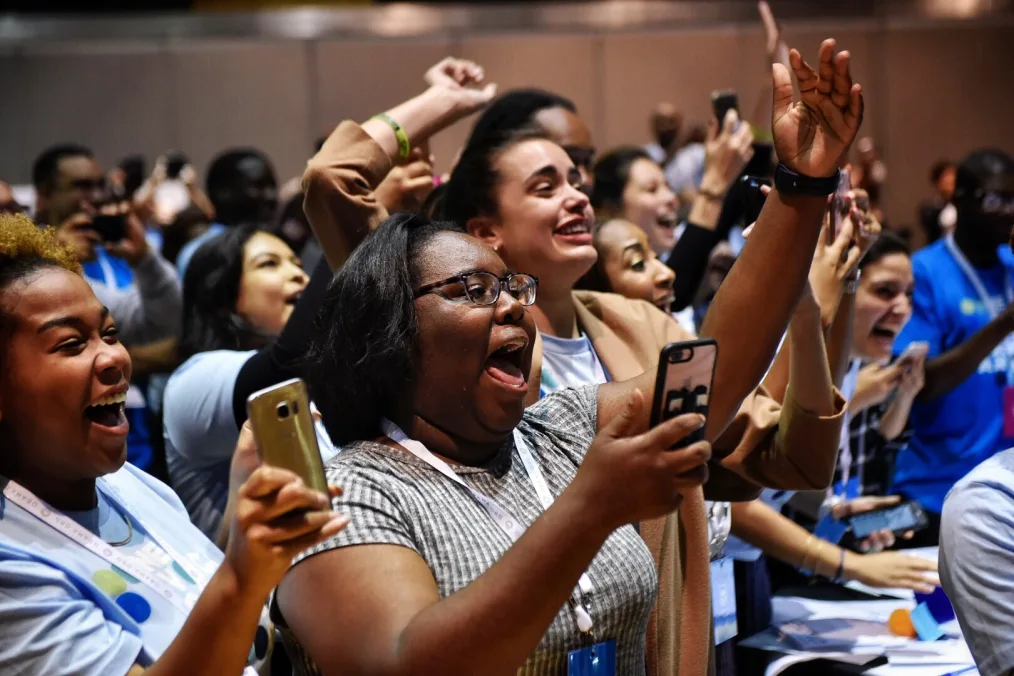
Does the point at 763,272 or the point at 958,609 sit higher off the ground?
the point at 763,272

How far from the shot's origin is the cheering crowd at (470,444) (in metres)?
1.31

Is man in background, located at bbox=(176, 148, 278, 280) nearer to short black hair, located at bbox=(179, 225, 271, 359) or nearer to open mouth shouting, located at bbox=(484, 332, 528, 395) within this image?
short black hair, located at bbox=(179, 225, 271, 359)

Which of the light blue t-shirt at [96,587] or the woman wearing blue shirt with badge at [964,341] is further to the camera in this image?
the woman wearing blue shirt with badge at [964,341]

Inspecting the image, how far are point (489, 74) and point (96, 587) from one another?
8546 mm

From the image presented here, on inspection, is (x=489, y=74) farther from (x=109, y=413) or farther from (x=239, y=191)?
(x=109, y=413)

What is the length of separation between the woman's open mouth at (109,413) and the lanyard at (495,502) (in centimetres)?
37

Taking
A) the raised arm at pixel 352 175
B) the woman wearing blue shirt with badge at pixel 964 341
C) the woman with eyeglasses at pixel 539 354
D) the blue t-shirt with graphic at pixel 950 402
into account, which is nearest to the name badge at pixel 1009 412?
the woman wearing blue shirt with badge at pixel 964 341

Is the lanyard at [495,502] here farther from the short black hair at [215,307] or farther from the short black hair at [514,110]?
the short black hair at [215,307]

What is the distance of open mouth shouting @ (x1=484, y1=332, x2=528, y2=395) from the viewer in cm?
165

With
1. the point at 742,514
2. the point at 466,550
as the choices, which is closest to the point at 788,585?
the point at 742,514

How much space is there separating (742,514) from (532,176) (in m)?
0.91

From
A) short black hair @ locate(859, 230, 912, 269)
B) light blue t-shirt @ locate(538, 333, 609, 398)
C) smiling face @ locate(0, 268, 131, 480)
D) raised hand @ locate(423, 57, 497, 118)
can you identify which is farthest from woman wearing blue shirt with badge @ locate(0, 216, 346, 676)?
short black hair @ locate(859, 230, 912, 269)

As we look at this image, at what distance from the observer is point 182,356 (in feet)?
11.1

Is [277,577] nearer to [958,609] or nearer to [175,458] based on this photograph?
[958,609]
